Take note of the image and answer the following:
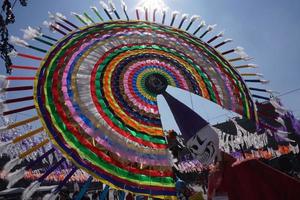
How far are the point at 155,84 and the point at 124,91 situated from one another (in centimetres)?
67

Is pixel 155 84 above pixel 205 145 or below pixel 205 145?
above

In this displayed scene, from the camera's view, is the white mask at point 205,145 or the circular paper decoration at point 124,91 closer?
the white mask at point 205,145

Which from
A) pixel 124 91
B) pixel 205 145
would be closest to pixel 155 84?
pixel 124 91

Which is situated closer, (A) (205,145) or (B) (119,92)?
(A) (205,145)

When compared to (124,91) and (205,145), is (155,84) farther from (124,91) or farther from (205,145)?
(205,145)

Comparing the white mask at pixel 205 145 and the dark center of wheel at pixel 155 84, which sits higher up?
the dark center of wheel at pixel 155 84

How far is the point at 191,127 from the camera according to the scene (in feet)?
14.1

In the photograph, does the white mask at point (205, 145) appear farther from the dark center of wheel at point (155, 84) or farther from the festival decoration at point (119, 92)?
the dark center of wheel at point (155, 84)

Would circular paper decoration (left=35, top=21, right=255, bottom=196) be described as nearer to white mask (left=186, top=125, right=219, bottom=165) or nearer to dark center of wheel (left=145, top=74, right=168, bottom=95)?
dark center of wheel (left=145, top=74, right=168, bottom=95)

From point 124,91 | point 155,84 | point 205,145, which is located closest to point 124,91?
point 124,91

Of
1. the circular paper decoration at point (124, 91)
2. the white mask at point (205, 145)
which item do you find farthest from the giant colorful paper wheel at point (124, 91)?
the white mask at point (205, 145)

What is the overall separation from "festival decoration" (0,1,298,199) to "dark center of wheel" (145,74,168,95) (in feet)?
0.06

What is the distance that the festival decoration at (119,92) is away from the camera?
3.79m

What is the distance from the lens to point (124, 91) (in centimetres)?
534
